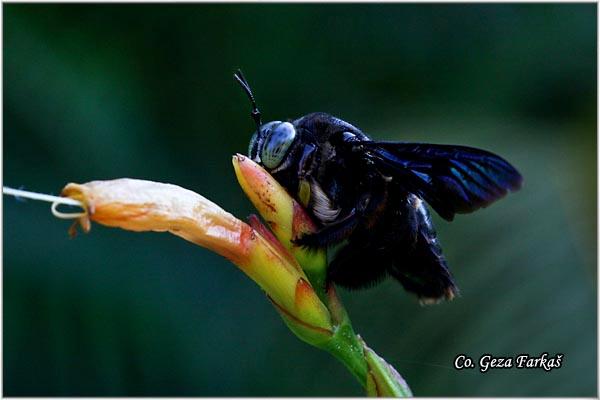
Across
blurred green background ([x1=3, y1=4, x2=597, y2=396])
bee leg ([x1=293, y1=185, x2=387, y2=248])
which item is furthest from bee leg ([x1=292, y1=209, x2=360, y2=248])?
blurred green background ([x1=3, y1=4, x2=597, y2=396])

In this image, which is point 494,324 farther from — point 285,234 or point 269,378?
point 285,234

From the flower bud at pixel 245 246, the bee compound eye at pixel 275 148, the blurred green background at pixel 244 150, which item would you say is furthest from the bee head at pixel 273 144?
the blurred green background at pixel 244 150

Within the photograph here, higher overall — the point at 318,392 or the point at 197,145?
the point at 197,145

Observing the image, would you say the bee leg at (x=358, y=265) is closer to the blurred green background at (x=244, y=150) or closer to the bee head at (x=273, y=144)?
the bee head at (x=273, y=144)

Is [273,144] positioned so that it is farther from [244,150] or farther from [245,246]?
[244,150]

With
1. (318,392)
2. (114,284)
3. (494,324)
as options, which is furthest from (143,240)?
(494,324)

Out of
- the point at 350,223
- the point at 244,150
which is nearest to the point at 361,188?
the point at 350,223

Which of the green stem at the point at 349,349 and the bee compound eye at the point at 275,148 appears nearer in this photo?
the green stem at the point at 349,349
